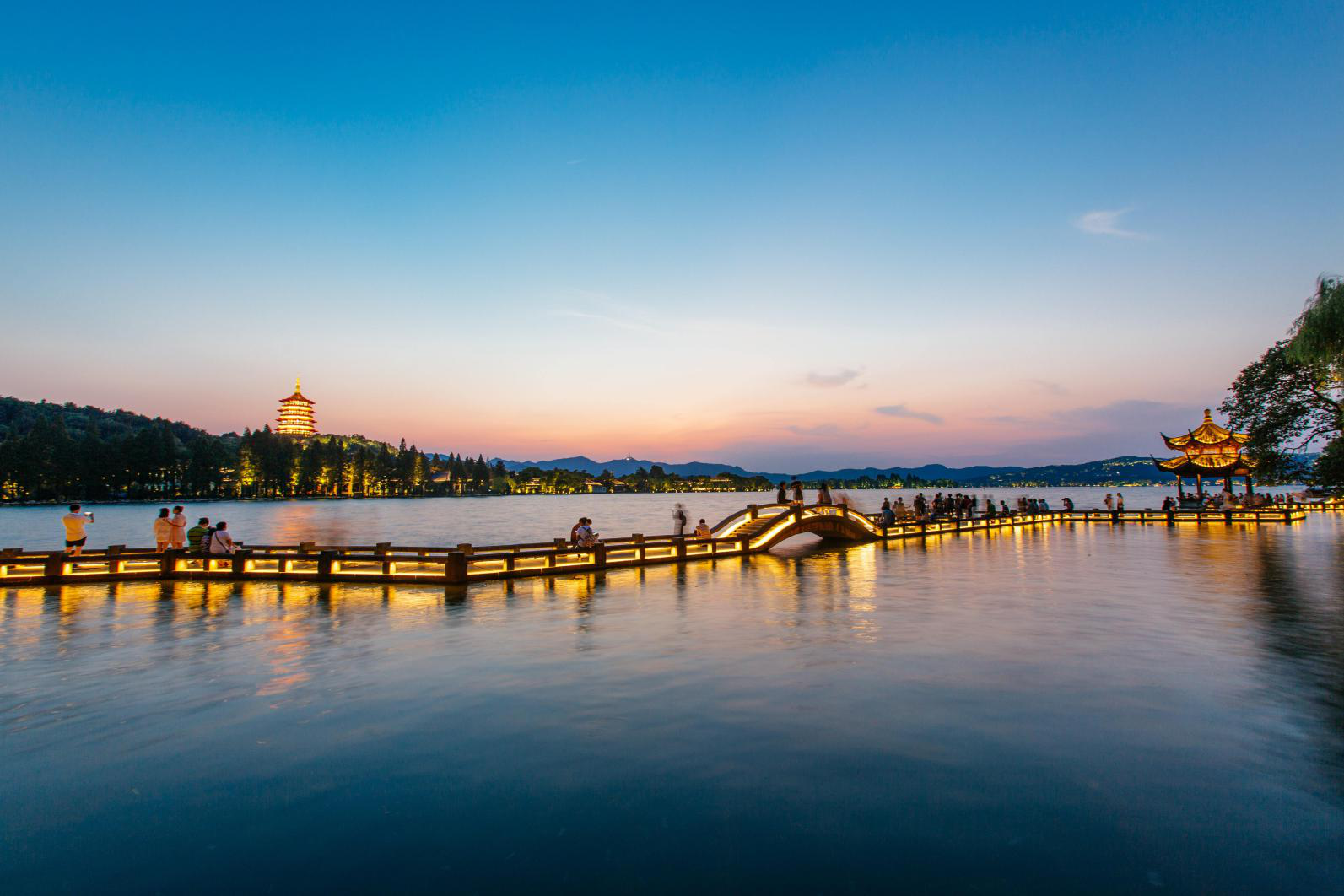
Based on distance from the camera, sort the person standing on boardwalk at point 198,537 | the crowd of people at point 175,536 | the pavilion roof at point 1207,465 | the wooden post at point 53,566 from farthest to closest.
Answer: the pavilion roof at point 1207,465 → the person standing on boardwalk at point 198,537 → the crowd of people at point 175,536 → the wooden post at point 53,566

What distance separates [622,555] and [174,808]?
62.3 feet

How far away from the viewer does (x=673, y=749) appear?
25.4 feet

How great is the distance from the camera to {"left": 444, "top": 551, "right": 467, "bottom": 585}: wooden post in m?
20.7

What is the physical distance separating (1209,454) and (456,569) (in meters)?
65.2

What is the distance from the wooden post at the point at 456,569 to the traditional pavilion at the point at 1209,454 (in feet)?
208

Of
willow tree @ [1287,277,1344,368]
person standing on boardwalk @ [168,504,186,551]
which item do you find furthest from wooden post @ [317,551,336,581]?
willow tree @ [1287,277,1344,368]

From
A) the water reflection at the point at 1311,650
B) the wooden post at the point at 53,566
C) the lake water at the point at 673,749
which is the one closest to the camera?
the lake water at the point at 673,749

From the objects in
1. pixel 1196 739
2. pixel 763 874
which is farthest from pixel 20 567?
pixel 1196 739

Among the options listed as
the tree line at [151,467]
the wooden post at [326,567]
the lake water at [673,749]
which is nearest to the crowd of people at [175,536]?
the wooden post at [326,567]

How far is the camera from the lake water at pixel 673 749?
543 cm

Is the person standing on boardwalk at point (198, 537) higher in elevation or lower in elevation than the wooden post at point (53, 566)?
higher

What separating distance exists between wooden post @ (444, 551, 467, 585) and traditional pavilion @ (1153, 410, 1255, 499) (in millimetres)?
63482

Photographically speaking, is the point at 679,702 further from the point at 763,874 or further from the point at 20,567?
the point at 20,567

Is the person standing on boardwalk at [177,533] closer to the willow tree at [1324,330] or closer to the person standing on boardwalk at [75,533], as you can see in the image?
the person standing on boardwalk at [75,533]
